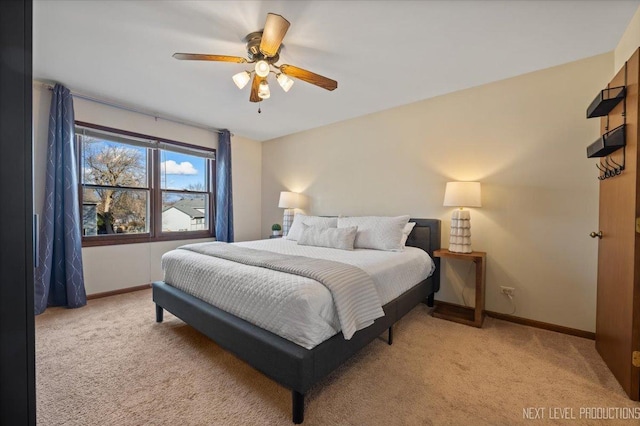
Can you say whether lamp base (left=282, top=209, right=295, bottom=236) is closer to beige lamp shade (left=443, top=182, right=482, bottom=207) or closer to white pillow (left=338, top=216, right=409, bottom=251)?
white pillow (left=338, top=216, right=409, bottom=251)

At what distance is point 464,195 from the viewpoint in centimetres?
266

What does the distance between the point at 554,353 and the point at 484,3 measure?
2.62 m

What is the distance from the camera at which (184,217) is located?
429 centimetres

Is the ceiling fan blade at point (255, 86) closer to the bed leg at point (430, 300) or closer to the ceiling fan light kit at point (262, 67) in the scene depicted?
the ceiling fan light kit at point (262, 67)

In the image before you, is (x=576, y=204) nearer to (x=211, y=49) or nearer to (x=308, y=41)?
(x=308, y=41)

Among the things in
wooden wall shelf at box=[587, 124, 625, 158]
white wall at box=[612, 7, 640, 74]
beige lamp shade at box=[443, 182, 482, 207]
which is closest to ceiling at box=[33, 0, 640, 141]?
white wall at box=[612, 7, 640, 74]

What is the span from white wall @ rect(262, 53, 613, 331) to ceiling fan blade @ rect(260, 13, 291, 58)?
6.83 feet

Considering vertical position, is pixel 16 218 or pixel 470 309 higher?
pixel 16 218

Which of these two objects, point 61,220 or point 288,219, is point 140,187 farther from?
point 288,219

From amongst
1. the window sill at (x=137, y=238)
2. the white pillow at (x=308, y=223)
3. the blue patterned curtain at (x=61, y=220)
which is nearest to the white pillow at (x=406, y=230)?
the white pillow at (x=308, y=223)

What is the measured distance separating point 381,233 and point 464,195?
914mm

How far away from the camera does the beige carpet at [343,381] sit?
147 cm

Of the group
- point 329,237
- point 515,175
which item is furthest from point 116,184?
point 515,175

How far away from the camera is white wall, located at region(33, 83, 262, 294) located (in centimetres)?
290
